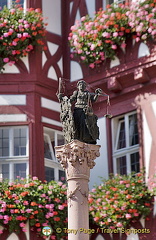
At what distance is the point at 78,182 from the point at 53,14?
24.8ft

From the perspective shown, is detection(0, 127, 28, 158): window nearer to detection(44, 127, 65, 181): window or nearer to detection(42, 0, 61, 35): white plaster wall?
detection(44, 127, 65, 181): window

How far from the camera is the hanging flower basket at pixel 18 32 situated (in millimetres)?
20031

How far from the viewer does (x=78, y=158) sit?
1475 centimetres

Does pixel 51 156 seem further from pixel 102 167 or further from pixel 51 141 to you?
pixel 102 167

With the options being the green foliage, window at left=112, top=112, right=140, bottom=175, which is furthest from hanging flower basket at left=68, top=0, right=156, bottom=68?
the green foliage

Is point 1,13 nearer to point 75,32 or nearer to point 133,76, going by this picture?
point 75,32

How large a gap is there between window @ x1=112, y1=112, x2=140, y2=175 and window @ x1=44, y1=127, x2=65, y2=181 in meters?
1.29

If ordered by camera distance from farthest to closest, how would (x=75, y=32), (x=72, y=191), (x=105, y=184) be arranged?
1. (x=75, y=32)
2. (x=105, y=184)
3. (x=72, y=191)

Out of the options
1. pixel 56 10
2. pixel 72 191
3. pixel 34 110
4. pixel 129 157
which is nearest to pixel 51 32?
pixel 56 10

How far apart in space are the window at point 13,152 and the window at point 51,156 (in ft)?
1.72

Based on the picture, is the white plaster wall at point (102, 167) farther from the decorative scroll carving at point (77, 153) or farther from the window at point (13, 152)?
the decorative scroll carving at point (77, 153)

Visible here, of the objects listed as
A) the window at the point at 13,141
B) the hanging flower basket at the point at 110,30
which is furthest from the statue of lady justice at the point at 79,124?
the window at the point at 13,141

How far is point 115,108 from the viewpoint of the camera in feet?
65.9

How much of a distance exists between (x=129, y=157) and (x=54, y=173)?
1.72m
